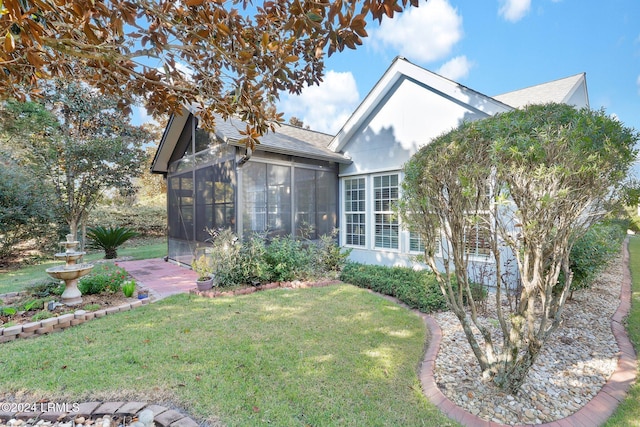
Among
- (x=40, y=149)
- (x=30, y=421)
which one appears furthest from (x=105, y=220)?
(x=30, y=421)

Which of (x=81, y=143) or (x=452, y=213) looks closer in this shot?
(x=452, y=213)

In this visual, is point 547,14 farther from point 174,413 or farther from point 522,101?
point 174,413

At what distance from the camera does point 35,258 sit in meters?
11.9

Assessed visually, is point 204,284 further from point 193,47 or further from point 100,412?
point 193,47

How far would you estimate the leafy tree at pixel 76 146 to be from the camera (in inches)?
437

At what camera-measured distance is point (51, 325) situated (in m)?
4.58

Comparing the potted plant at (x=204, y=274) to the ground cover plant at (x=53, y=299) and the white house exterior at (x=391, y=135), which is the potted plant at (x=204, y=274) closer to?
the ground cover plant at (x=53, y=299)

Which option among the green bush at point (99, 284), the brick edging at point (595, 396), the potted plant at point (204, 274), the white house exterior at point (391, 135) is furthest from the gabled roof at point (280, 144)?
the brick edging at point (595, 396)

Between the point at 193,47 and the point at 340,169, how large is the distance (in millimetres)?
8341

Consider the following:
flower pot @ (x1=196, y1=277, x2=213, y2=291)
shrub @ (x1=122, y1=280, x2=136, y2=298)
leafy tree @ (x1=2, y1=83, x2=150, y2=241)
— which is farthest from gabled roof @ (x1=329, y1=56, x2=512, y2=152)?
leafy tree @ (x1=2, y1=83, x2=150, y2=241)

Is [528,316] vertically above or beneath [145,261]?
above

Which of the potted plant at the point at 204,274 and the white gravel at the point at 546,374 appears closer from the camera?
the white gravel at the point at 546,374

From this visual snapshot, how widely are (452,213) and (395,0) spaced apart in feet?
7.67

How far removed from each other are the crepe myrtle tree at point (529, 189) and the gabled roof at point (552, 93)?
21.4 feet
